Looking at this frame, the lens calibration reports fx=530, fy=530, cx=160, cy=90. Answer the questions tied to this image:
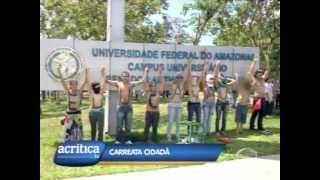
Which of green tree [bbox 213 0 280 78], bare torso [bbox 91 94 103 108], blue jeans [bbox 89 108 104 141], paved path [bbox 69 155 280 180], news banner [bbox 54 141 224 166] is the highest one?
green tree [bbox 213 0 280 78]

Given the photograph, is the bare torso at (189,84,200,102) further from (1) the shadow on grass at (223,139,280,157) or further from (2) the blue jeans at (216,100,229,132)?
(1) the shadow on grass at (223,139,280,157)

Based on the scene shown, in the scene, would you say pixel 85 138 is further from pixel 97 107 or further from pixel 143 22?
pixel 143 22

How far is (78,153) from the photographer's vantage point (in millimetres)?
5488

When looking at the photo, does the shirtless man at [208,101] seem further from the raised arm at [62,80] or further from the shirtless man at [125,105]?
the raised arm at [62,80]

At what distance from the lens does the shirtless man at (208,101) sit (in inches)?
230

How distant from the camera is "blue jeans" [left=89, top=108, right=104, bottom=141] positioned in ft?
18.2

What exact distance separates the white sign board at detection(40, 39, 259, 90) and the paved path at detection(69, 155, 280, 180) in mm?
1000

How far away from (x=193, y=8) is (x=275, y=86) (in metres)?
1.30

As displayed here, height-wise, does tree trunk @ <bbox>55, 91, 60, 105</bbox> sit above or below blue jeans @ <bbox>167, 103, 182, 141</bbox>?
above

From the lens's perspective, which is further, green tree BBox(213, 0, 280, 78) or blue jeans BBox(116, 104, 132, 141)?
green tree BBox(213, 0, 280, 78)

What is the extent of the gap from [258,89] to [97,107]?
183cm

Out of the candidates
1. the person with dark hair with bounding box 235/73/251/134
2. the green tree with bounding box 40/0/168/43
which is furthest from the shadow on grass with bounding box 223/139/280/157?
the green tree with bounding box 40/0/168/43

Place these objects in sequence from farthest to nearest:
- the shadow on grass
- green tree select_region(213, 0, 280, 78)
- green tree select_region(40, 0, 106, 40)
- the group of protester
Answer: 1. the shadow on grass
2. green tree select_region(213, 0, 280, 78)
3. the group of protester
4. green tree select_region(40, 0, 106, 40)
